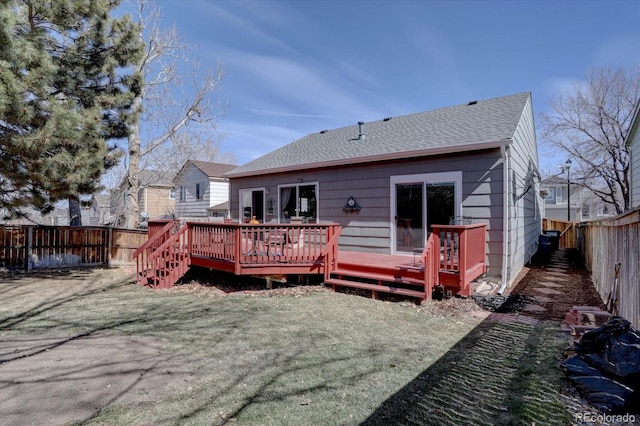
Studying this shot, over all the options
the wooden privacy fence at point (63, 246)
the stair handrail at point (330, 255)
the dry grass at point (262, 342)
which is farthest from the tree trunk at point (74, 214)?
the stair handrail at point (330, 255)

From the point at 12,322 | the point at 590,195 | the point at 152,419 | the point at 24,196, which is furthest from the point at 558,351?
the point at 590,195

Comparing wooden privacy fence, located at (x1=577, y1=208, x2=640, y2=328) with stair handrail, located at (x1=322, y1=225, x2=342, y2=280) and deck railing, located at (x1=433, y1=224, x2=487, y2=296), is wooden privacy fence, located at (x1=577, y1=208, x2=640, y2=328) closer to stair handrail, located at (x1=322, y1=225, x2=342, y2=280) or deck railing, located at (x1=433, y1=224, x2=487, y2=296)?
deck railing, located at (x1=433, y1=224, x2=487, y2=296)

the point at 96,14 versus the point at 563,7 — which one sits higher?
the point at 563,7

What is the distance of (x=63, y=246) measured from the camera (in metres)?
10.1

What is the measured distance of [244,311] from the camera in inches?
214

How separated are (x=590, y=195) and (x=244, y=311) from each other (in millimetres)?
35633

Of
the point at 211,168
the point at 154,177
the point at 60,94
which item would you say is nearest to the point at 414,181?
the point at 60,94

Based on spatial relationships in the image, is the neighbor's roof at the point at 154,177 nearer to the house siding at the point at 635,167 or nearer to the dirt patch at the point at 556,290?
the dirt patch at the point at 556,290

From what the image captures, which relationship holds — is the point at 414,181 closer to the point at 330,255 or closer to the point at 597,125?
the point at 330,255

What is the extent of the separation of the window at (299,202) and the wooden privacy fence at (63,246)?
5.16 metres

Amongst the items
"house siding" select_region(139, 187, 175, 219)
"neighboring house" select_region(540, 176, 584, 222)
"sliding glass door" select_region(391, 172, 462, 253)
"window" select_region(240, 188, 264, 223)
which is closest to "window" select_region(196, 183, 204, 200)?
"house siding" select_region(139, 187, 175, 219)

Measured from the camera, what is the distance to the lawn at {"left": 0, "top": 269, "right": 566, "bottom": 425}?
8.47ft

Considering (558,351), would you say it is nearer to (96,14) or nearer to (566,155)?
(96,14)

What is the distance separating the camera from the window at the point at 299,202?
982cm
